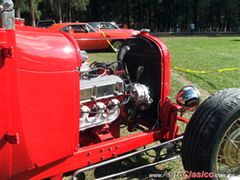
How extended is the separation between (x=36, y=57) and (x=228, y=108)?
1836 mm

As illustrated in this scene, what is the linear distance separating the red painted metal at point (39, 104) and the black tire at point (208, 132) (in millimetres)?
971

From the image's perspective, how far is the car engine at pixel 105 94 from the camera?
11.8 feet

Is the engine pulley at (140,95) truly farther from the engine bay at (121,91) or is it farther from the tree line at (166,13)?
the tree line at (166,13)

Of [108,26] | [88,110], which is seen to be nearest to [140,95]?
[88,110]

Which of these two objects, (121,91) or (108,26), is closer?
(121,91)

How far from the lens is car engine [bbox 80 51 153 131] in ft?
11.8

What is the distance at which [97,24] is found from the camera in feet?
69.1

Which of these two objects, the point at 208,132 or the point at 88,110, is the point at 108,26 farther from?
the point at 208,132

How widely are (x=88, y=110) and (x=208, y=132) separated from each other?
1.14 meters

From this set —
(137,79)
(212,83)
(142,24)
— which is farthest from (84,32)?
(142,24)

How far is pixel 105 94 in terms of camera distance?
3.77 metres

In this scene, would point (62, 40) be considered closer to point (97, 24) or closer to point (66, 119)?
point (66, 119)

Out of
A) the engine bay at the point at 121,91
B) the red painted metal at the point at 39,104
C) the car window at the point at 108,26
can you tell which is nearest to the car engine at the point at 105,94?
the engine bay at the point at 121,91

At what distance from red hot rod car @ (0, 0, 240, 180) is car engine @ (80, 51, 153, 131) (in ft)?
0.04
